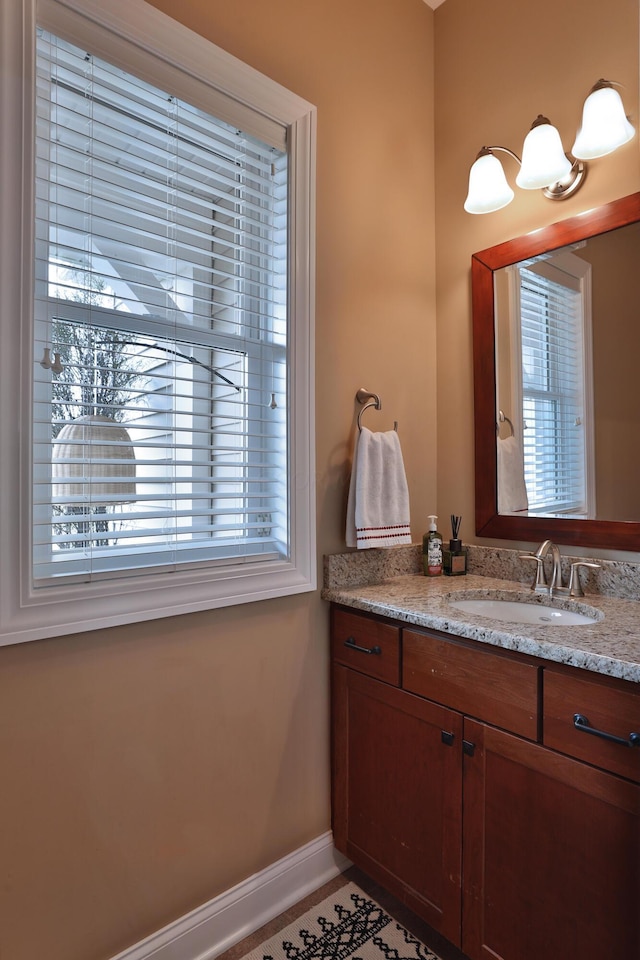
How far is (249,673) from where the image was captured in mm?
1496

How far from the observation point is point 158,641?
1.32 m

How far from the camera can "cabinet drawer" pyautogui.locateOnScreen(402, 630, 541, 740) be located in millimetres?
1146

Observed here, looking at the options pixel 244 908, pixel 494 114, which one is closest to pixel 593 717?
pixel 244 908

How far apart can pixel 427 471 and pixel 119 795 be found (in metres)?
1.41

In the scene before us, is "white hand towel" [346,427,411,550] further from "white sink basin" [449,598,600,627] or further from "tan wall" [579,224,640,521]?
"tan wall" [579,224,640,521]

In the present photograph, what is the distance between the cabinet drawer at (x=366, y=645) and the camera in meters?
1.46

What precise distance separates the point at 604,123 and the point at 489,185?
0.37 meters

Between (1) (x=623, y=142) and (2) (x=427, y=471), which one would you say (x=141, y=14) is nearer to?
(1) (x=623, y=142)

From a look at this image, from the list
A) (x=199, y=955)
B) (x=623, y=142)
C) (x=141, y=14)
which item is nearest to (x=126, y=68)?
(x=141, y=14)

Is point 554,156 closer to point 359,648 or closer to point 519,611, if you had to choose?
point 519,611

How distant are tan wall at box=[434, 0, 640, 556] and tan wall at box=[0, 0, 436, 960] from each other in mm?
65

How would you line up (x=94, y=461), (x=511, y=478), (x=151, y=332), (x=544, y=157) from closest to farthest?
1. (x=94, y=461)
2. (x=151, y=332)
3. (x=544, y=157)
4. (x=511, y=478)

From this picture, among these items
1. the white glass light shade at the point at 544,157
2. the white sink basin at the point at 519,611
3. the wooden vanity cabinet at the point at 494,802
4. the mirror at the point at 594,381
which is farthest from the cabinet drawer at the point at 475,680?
the white glass light shade at the point at 544,157

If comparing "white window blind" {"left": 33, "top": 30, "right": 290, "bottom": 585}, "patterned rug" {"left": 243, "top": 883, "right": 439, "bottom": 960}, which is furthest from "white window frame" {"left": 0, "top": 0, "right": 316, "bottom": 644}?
"patterned rug" {"left": 243, "top": 883, "right": 439, "bottom": 960}
